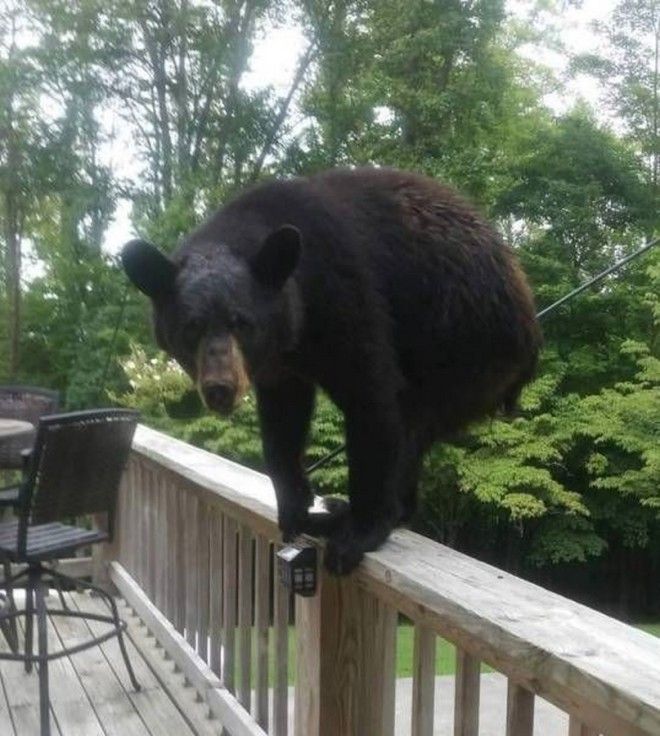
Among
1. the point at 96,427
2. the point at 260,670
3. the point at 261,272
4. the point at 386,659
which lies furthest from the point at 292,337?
the point at 96,427

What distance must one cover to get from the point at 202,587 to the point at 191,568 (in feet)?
0.45

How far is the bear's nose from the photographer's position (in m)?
1.78

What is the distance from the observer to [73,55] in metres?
13.7

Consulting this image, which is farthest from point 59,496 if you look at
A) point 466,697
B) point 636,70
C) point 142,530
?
point 636,70

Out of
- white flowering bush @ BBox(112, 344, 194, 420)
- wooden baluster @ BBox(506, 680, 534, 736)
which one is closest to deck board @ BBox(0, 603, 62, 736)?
wooden baluster @ BBox(506, 680, 534, 736)

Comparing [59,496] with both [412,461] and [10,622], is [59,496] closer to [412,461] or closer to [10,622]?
[10,622]

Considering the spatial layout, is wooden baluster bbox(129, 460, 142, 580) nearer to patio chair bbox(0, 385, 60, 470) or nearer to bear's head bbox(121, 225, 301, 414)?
patio chair bbox(0, 385, 60, 470)

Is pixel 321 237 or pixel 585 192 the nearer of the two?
pixel 321 237

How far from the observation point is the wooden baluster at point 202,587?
3.23 meters

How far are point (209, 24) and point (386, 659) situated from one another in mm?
13622

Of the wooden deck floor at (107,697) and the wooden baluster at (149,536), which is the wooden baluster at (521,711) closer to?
the wooden deck floor at (107,697)

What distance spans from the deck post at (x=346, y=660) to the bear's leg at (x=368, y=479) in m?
0.08

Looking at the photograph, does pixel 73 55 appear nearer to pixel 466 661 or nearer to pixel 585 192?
pixel 585 192

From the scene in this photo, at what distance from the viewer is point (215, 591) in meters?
3.10
